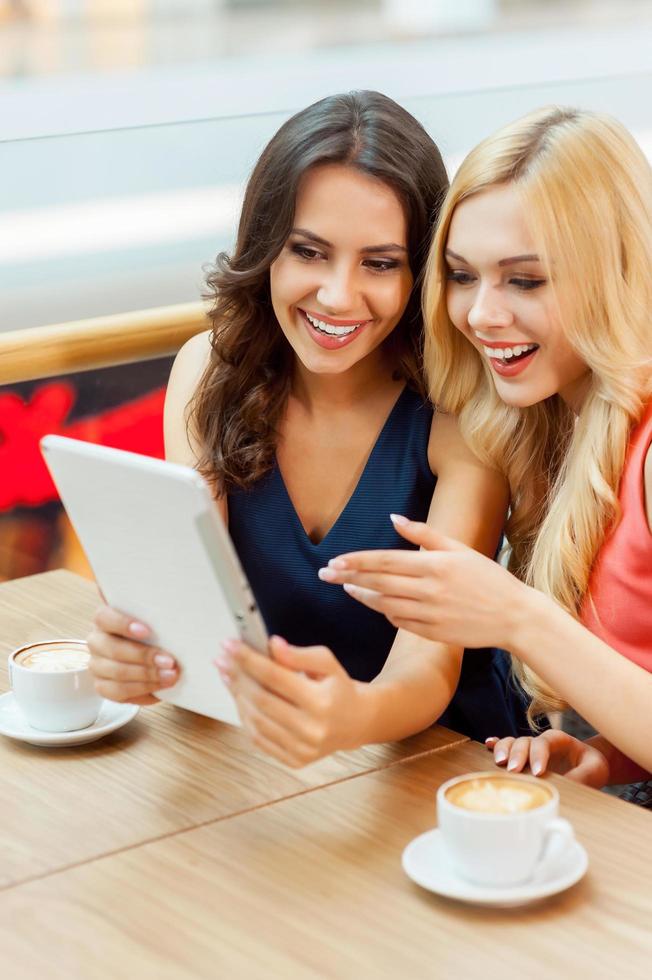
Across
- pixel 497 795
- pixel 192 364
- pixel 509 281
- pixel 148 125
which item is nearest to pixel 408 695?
pixel 497 795

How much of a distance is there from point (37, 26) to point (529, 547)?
1.69 meters

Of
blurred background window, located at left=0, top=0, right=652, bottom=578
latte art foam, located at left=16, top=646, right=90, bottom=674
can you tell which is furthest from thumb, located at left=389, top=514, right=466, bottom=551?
blurred background window, located at left=0, top=0, right=652, bottom=578

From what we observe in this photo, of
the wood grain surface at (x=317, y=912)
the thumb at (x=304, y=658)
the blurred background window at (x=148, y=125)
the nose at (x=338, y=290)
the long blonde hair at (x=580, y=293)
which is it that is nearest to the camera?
the wood grain surface at (x=317, y=912)

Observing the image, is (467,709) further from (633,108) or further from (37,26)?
(633,108)

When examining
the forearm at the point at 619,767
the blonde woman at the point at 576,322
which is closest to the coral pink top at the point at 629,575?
the blonde woman at the point at 576,322

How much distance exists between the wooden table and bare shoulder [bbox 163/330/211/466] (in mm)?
582

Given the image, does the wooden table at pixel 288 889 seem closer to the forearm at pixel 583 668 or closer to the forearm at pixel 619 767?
the forearm at pixel 583 668

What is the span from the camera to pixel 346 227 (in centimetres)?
148

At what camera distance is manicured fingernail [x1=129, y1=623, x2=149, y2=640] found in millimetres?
1161

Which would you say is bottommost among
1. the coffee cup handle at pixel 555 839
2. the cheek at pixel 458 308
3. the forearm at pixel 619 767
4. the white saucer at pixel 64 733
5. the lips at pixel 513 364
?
the forearm at pixel 619 767

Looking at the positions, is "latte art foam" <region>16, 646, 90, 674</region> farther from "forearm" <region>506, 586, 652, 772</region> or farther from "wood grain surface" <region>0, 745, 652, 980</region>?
"forearm" <region>506, 586, 652, 772</region>

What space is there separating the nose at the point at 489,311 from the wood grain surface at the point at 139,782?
43 centimetres

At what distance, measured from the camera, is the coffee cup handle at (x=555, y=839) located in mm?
946

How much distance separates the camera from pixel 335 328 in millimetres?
1525
